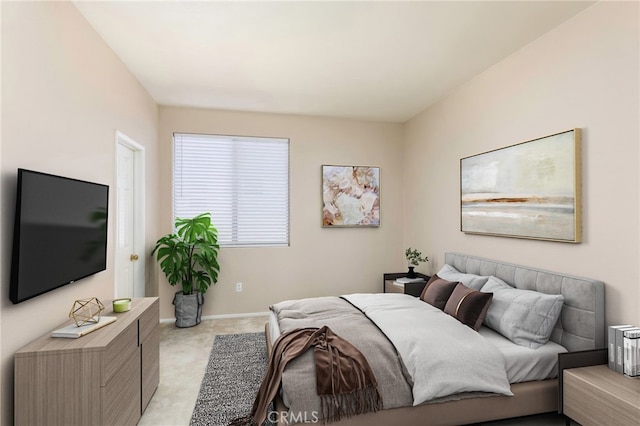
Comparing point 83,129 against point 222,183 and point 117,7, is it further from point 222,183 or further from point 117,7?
point 222,183

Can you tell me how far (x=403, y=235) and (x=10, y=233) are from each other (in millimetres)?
4522

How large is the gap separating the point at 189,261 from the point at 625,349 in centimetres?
410

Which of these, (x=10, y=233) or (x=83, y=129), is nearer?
(x=10, y=233)

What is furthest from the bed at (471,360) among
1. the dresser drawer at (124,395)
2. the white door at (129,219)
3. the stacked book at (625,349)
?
the white door at (129,219)

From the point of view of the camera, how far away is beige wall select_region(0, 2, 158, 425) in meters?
1.66

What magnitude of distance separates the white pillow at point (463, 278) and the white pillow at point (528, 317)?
16.3 inches

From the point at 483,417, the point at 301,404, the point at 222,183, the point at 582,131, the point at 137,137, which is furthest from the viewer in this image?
the point at 222,183

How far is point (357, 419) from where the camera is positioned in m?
1.91

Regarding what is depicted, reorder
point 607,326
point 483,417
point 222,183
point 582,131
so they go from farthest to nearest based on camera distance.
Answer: point 222,183
point 582,131
point 607,326
point 483,417

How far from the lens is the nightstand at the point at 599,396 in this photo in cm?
172

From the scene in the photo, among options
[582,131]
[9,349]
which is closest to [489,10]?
[582,131]

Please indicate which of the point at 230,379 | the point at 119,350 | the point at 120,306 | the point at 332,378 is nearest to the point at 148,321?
the point at 120,306

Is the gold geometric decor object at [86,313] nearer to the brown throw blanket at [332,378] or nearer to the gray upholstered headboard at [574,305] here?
the brown throw blanket at [332,378]

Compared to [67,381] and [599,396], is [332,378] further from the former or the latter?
[599,396]
